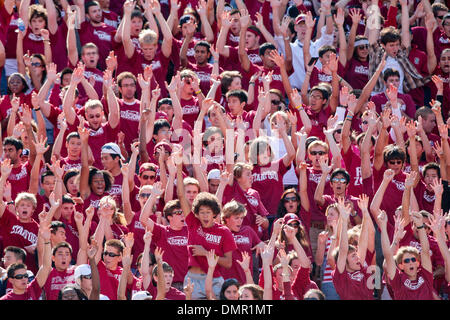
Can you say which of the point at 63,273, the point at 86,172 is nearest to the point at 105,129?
the point at 86,172

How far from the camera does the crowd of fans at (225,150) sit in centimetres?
905

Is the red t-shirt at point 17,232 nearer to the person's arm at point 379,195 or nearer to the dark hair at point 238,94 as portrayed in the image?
the dark hair at point 238,94

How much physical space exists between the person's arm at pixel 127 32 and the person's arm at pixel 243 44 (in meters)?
1.22

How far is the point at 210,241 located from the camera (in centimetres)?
895

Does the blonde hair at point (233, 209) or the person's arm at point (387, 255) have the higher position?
the blonde hair at point (233, 209)

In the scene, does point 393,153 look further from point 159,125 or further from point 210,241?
point 210,241

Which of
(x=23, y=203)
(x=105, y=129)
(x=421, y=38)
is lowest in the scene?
(x=23, y=203)

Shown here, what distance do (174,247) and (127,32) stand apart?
3.63 meters

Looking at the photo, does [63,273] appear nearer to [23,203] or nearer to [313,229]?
[23,203]

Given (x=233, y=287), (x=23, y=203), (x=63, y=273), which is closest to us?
(x=233, y=287)

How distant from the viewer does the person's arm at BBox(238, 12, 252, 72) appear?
40.6 ft

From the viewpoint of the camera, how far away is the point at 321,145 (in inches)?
413

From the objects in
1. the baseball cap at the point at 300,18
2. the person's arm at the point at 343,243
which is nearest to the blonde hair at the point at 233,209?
the person's arm at the point at 343,243

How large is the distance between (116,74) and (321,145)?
2.98m
